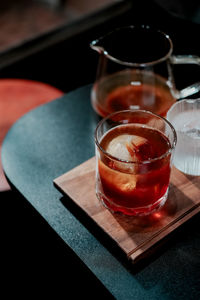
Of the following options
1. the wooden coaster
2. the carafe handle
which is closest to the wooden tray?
the carafe handle

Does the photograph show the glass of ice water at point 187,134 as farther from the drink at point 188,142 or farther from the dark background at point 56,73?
the dark background at point 56,73

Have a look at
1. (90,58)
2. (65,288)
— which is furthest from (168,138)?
(90,58)

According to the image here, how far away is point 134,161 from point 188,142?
0.14 m

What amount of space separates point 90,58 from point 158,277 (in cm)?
127

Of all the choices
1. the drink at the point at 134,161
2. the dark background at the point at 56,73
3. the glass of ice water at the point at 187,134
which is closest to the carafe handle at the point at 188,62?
the glass of ice water at the point at 187,134

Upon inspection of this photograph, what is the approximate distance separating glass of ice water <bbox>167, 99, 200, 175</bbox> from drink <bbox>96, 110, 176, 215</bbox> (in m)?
0.05

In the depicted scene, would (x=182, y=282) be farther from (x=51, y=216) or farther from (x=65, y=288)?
(x=65, y=288)

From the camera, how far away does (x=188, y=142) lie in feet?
2.43

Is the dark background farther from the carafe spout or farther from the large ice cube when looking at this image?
the carafe spout

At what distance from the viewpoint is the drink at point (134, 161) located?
0.66 m

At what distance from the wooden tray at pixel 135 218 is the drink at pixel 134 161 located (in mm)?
17

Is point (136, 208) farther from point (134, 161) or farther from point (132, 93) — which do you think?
point (132, 93)

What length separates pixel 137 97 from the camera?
909 mm

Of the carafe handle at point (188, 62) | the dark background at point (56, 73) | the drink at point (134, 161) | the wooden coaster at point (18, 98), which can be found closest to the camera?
the drink at point (134, 161)
